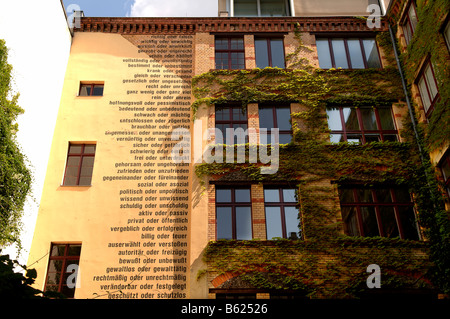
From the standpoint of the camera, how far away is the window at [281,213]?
17.2m

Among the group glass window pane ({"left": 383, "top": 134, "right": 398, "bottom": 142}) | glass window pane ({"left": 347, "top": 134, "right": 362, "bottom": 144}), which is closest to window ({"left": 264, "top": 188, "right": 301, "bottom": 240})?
glass window pane ({"left": 347, "top": 134, "right": 362, "bottom": 144})

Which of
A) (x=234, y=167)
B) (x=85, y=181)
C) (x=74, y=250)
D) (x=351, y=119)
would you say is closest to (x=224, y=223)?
(x=234, y=167)

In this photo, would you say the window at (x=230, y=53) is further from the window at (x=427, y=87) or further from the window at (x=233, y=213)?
the window at (x=427, y=87)

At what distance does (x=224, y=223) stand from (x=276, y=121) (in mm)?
5451

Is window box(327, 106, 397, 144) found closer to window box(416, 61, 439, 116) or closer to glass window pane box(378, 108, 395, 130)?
glass window pane box(378, 108, 395, 130)

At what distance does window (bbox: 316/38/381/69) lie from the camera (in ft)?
70.6

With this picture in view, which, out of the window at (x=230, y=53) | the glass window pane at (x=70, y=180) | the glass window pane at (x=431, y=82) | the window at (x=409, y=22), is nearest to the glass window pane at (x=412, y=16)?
the window at (x=409, y=22)

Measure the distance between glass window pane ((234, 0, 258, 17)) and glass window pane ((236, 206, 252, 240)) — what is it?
12391 millimetres

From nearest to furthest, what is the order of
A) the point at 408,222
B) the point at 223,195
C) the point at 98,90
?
the point at 408,222, the point at 223,195, the point at 98,90

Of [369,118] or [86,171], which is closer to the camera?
[86,171]

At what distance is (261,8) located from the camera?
82.0ft

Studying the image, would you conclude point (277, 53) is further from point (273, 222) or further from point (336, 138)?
point (273, 222)

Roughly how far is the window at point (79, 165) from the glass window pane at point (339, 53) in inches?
490
